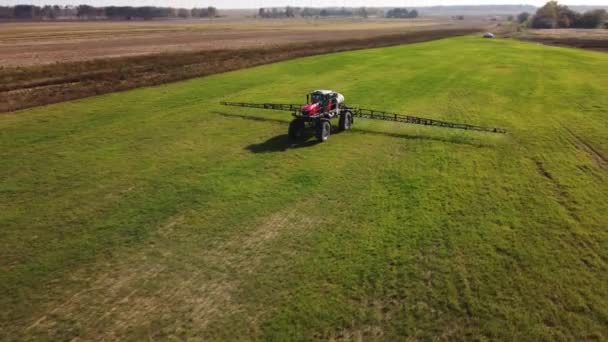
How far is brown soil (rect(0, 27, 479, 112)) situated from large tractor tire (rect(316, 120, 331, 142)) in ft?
77.3

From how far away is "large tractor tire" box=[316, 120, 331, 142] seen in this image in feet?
72.9

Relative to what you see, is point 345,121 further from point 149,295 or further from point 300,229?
point 149,295

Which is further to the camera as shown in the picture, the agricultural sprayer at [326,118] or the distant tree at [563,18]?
the distant tree at [563,18]

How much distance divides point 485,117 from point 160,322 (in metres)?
24.9

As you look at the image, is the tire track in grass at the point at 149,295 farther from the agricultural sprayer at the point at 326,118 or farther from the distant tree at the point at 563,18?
the distant tree at the point at 563,18

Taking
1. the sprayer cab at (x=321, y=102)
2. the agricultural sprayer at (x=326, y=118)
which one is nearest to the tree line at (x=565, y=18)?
the agricultural sprayer at (x=326, y=118)

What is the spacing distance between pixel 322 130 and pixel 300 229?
9.40 meters

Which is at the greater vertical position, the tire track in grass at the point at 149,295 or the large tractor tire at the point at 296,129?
the large tractor tire at the point at 296,129

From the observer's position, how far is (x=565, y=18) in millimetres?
149750

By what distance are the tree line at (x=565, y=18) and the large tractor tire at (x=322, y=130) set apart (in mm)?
156015

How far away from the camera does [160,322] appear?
394 inches

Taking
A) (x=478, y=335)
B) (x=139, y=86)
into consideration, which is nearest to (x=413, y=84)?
(x=139, y=86)

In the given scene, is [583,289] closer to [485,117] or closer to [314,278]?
[314,278]

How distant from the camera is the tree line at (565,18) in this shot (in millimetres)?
140125
